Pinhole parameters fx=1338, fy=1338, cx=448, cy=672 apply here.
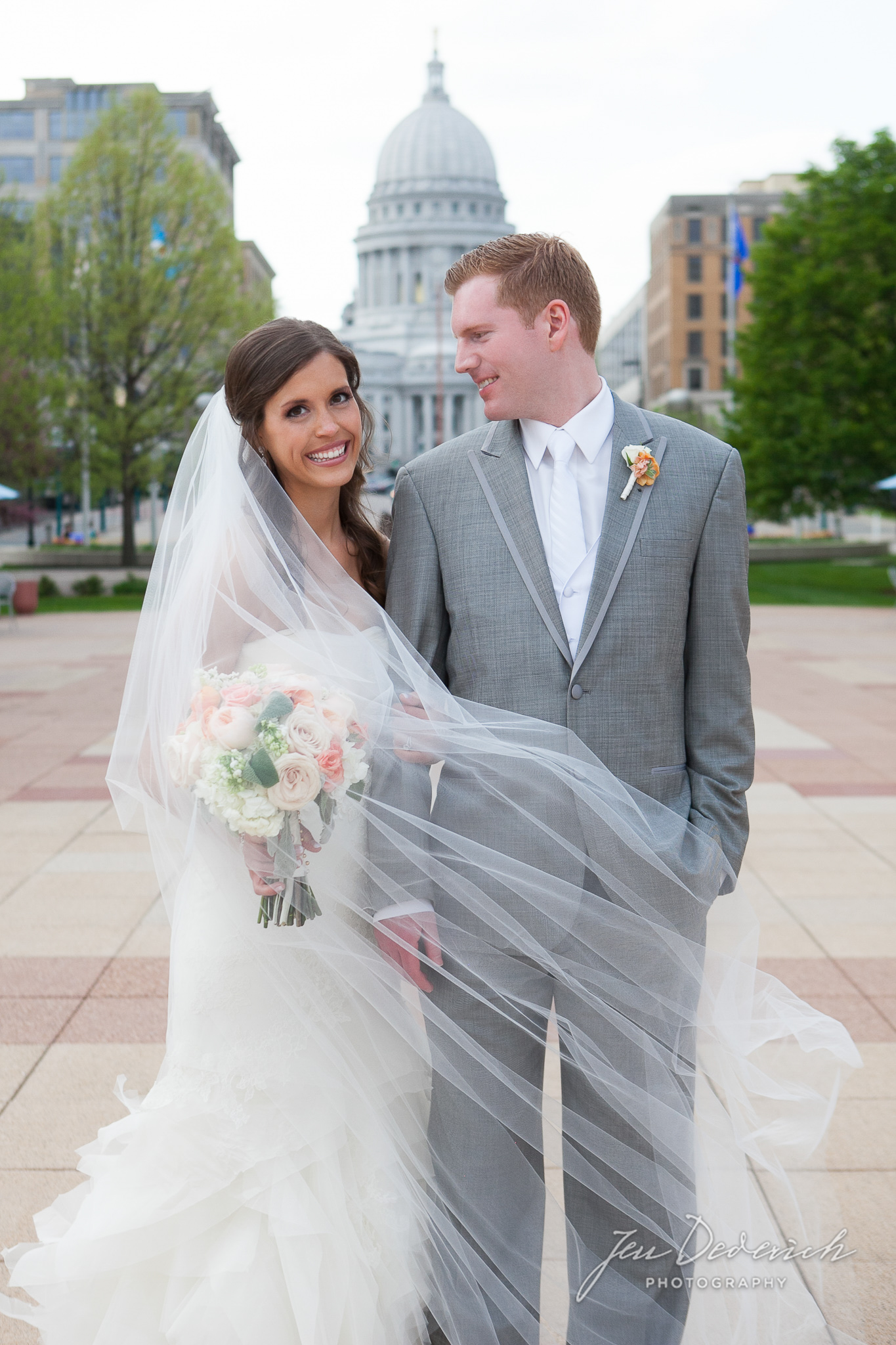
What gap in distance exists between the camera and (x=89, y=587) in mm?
30500

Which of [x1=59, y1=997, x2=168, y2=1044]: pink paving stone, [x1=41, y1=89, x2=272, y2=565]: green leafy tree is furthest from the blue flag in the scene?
[x1=59, y1=997, x2=168, y2=1044]: pink paving stone

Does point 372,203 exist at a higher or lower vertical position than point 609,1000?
higher

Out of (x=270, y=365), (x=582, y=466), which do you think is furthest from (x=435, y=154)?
(x=582, y=466)

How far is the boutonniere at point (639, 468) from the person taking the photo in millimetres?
2908

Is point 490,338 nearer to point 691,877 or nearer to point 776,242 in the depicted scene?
point 691,877

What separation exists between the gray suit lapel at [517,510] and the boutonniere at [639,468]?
0.70ft

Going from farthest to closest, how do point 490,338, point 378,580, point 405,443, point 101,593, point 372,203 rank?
point 372,203, point 405,443, point 101,593, point 378,580, point 490,338

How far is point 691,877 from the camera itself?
290 cm

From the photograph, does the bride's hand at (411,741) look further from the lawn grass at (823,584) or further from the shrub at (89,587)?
the shrub at (89,587)

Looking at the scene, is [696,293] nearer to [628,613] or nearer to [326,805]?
[628,613]

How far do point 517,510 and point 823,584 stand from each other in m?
32.0

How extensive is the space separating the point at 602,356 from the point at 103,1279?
13954cm

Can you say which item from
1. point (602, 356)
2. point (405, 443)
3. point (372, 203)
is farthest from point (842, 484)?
point (602, 356)

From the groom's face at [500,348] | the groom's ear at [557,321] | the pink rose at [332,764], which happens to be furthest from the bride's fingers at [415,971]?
the groom's ear at [557,321]
